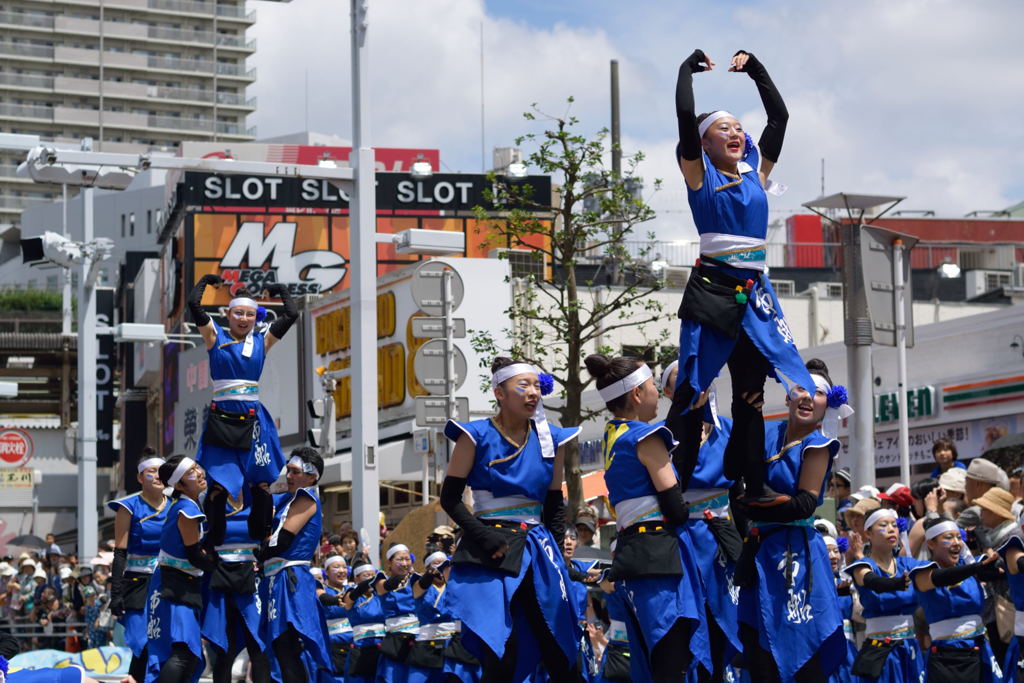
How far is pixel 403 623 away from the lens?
14617 mm

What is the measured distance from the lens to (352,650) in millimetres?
15336

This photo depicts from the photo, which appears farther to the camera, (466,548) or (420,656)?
(420,656)

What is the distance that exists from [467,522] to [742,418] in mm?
1531

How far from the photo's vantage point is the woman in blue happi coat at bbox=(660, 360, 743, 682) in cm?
855

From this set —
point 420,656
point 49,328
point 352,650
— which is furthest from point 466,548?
point 49,328

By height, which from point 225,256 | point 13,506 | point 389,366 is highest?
point 225,256

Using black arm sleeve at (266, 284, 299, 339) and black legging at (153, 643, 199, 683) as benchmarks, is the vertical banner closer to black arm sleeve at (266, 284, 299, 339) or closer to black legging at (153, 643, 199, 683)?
black arm sleeve at (266, 284, 299, 339)

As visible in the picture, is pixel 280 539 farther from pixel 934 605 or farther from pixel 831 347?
pixel 831 347

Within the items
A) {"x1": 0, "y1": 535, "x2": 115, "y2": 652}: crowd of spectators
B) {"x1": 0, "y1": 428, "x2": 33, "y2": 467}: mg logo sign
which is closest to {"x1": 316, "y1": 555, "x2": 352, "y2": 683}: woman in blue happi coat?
{"x1": 0, "y1": 535, "x2": 115, "y2": 652}: crowd of spectators

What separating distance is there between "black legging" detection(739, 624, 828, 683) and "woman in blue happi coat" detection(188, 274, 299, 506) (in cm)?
501

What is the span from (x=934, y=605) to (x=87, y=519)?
903 inches

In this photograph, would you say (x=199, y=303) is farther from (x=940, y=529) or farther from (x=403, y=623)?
(x=940, y=529)

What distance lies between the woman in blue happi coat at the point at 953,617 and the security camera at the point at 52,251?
22194 millimetres

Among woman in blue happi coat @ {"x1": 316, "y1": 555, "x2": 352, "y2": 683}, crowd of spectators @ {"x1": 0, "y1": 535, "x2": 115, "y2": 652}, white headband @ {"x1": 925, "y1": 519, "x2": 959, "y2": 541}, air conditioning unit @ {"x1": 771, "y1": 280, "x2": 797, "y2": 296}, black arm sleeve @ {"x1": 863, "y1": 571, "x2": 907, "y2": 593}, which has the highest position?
air conditioning unit @ {"x1": 771, "y1": 280, "x2": 797, "y2": 296}
